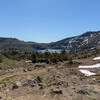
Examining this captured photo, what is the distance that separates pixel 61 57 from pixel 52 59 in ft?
19.3

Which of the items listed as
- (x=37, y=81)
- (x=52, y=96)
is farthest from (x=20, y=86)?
(x=52, y=96)

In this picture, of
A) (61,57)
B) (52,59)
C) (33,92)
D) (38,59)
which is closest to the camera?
(33,92)

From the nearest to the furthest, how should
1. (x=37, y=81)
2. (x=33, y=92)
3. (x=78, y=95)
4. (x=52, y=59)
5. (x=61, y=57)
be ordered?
(x=78, y=95) → (x=33, y=92) → (x=37, y=81) → (x=52, y=59) → (x=61, y=57)

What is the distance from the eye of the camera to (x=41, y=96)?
12.0 m

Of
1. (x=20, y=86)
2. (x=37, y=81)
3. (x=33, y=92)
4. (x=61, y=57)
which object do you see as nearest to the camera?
(x=33, y=92)

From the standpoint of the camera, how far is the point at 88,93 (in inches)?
455

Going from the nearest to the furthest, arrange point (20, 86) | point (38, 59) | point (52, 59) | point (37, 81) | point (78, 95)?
1. point (78, 95)
2. point (20, 86)
3. point (37, 81)
4. point (52, 59)
5. point (38, 59)

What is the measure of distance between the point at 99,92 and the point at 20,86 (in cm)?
944

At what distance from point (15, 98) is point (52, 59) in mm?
42922

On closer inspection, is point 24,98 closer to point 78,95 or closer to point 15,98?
point 15,98

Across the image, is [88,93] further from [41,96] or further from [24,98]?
[24,98]

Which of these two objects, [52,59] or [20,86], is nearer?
[20,86]

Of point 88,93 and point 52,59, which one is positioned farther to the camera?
point 52,59

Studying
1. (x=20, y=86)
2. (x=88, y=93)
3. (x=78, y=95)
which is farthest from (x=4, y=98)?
(x=88, y=93)
